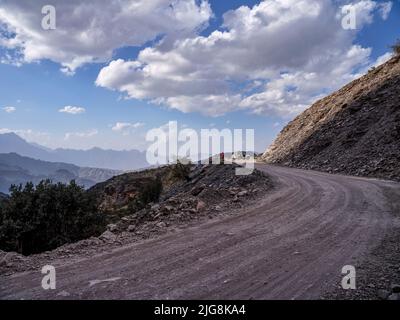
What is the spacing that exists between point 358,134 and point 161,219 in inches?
883

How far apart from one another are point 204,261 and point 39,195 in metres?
9.62

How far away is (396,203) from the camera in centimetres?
1346

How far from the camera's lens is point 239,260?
780 cm

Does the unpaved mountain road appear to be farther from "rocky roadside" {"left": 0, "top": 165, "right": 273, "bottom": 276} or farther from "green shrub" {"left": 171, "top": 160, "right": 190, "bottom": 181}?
"green shrub" {"left": 171, "top": 160, "right": 190, "bottom": 181}

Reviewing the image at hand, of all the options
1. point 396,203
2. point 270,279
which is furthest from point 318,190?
point 270,279

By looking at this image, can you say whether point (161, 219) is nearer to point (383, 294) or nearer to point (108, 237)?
Answer: point (108, 237)

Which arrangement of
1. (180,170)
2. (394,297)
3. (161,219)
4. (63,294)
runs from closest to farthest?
(394,297), (63,294), (161,219), (180,170)

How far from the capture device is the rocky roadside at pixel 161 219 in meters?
8.34

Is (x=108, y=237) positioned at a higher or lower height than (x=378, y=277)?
higher

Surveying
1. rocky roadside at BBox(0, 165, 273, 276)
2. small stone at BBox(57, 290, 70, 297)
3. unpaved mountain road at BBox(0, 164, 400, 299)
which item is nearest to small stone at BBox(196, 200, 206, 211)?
rocky roadside at BBox(0, 165, 273, 276)

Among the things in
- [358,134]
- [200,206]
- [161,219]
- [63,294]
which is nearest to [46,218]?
[161,219]

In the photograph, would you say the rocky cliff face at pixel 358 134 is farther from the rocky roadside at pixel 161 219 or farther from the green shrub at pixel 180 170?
the green shrub at pixel 180 170

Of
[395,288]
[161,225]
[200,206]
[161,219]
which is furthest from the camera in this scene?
[200,206]

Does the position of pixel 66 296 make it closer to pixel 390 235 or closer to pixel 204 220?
pixel 204 220
